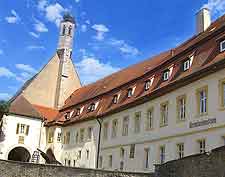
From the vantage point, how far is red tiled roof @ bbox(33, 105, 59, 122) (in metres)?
45.8

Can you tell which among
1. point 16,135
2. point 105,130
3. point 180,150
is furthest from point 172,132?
point 16,135

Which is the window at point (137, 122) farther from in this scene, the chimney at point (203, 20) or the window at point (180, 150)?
the chimney at point (203, 20)

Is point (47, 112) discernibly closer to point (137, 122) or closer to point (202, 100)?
point (137, 122)

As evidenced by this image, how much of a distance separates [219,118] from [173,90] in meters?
4.95

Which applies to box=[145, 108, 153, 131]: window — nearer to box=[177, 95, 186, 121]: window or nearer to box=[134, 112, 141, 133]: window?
box=[134, 112, 141, 133]: window

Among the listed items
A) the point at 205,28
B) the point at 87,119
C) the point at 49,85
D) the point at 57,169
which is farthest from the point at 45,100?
the point at 57,169

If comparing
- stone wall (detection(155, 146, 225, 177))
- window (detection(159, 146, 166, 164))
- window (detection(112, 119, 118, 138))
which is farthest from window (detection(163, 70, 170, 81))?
stone wall (detection(155, 146, 225, 177))

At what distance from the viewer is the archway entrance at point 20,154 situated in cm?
4284

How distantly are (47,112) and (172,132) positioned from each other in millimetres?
26648

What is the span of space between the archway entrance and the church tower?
24.5 feet

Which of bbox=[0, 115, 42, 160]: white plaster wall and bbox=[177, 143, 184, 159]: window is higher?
bbox=[0, 115, 42, 160]: white plaster wall

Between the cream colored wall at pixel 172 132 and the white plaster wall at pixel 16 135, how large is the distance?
12943 mm

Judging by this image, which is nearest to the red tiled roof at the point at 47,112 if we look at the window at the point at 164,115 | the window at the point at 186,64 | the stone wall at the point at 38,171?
the window at the point at 164,115

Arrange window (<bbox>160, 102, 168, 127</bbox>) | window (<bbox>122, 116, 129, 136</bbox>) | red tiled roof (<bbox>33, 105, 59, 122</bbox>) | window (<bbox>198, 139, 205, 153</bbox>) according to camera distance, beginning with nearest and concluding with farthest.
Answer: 1. window (<bbox>198, 139, 205, 153</bbox>)
2. window (<bbox>160, 102, 168, 127</bbox>)
3. window (<bbox>122, 116, 129, 136</bbox>)
4. red tiled roof (<bbox>33, 105, 59, 122</bbox>)
